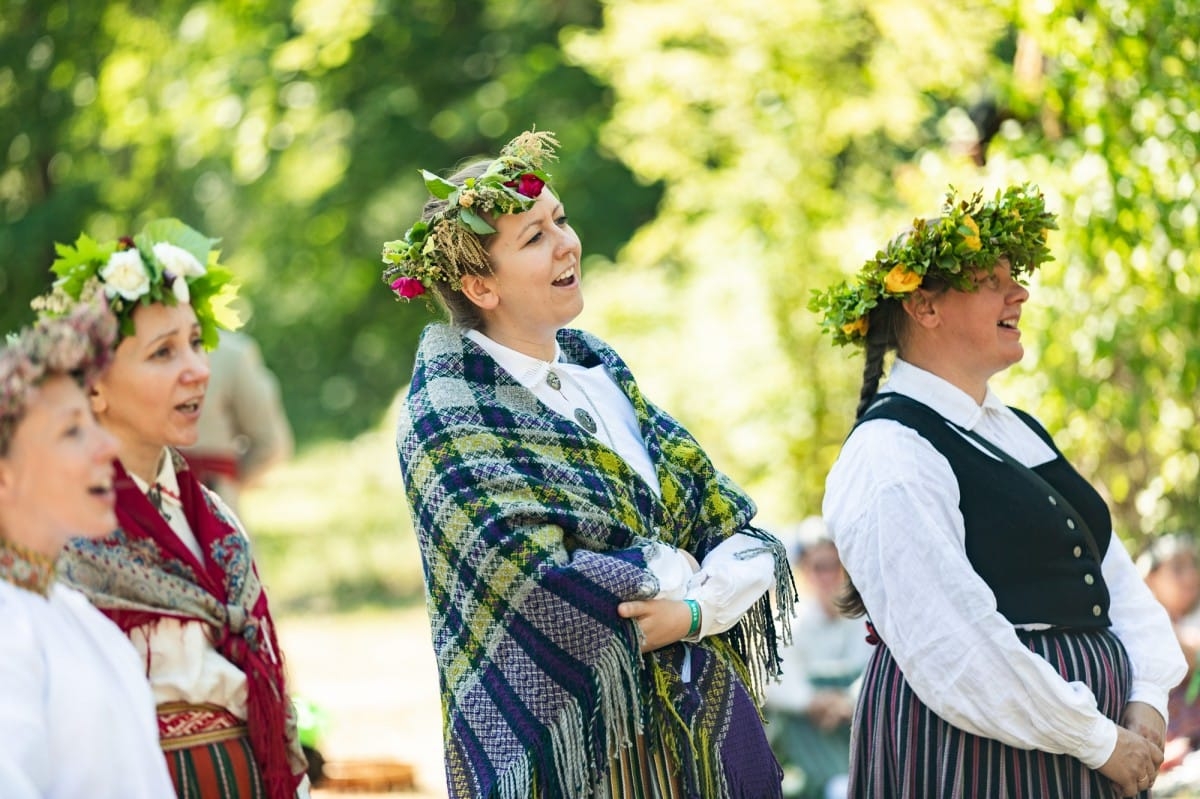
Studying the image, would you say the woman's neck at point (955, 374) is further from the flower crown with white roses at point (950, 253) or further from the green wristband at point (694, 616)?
the green wristband at point (694, 616)

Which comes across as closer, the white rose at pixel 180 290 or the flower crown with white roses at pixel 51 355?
the flower crown with white roses at pixel 51 355

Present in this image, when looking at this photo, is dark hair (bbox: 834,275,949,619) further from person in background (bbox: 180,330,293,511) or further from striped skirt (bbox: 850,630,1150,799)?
person in background (bbox: 180,330,293,511)

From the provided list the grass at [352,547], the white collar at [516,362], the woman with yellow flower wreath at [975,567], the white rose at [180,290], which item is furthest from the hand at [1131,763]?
the grass at [352,547]

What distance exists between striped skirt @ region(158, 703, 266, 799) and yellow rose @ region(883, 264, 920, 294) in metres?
1.70

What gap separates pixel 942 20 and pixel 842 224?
4.45ft

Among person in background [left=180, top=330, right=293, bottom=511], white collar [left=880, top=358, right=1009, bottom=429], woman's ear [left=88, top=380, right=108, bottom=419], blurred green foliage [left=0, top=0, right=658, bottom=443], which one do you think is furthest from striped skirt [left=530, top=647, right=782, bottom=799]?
blurred green foliage [left=0, top=0, right=658, bottom=443]

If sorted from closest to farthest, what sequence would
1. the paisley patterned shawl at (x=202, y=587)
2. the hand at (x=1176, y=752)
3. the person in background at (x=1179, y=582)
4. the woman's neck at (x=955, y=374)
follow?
1. the paisley patterned shawl at (x=202, y=587)
2. the woman's neck at (x=955, y=374)
3. the hand at (x=1176, y=752)
4. the person in background at (x=1179, y=582)

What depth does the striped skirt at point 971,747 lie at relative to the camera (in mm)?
3418

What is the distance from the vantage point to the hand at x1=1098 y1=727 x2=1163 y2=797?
3.42 m

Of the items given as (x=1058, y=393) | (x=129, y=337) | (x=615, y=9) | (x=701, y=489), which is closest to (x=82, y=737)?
(x=129, y=337)

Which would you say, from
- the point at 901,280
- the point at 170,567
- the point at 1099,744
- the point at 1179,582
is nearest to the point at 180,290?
the point at 170,567

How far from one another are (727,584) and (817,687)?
337 cm

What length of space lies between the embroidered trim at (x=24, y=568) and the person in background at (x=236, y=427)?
3496 mm

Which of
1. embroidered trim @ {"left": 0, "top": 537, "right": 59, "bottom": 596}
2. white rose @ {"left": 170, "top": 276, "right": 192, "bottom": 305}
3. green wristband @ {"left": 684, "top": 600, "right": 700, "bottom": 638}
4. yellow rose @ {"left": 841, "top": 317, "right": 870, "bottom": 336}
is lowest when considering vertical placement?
green wristband @ {"left": 684, "top": 600, "right": 700, "bottom": 638}
